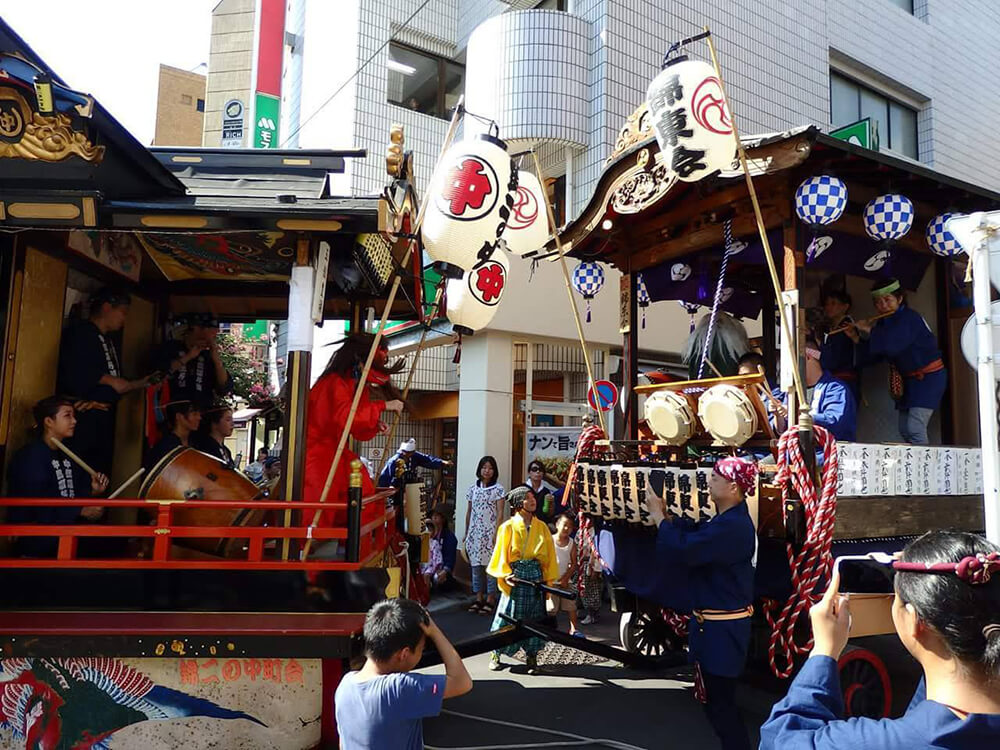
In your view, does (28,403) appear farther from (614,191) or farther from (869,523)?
(869,523)

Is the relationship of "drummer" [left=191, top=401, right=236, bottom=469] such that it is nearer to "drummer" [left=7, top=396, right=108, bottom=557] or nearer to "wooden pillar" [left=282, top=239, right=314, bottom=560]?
"drummer" [left=7, top=396, right=108, bottom=557]

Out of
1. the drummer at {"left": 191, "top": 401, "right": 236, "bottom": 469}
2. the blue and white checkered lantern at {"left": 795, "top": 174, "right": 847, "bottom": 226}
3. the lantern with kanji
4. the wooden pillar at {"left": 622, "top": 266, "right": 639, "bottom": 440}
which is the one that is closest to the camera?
the blue and white checkered lantern at {"left": 795, "top": 174, "right": 847, "bottom": 226}

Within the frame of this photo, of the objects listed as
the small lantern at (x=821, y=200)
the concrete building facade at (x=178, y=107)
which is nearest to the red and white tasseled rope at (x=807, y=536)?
the small lantern at (x=821, y=200)

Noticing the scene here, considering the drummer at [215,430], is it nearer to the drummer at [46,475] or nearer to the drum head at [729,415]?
the drummer at [46,475]

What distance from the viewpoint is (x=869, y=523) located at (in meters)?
4.67

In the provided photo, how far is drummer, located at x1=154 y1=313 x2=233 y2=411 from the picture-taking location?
6191 millimetres

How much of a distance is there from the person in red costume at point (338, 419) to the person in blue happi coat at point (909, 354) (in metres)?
4.19

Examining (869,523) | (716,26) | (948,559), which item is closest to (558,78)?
(716,26)

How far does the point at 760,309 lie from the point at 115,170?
20.9ft

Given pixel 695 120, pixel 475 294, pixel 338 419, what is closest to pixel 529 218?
pixel 475 294

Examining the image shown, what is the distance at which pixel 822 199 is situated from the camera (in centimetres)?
465

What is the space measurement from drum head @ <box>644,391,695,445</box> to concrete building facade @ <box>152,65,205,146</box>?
28618mm

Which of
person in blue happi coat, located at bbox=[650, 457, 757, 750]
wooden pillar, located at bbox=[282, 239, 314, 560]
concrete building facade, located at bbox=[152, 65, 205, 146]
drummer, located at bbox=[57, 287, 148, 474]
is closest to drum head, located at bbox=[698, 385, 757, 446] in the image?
person in blue happi coat, located at bbox=[650, 457, 757, 750]

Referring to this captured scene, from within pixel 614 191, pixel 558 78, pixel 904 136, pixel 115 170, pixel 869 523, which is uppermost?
pixel 904 136
